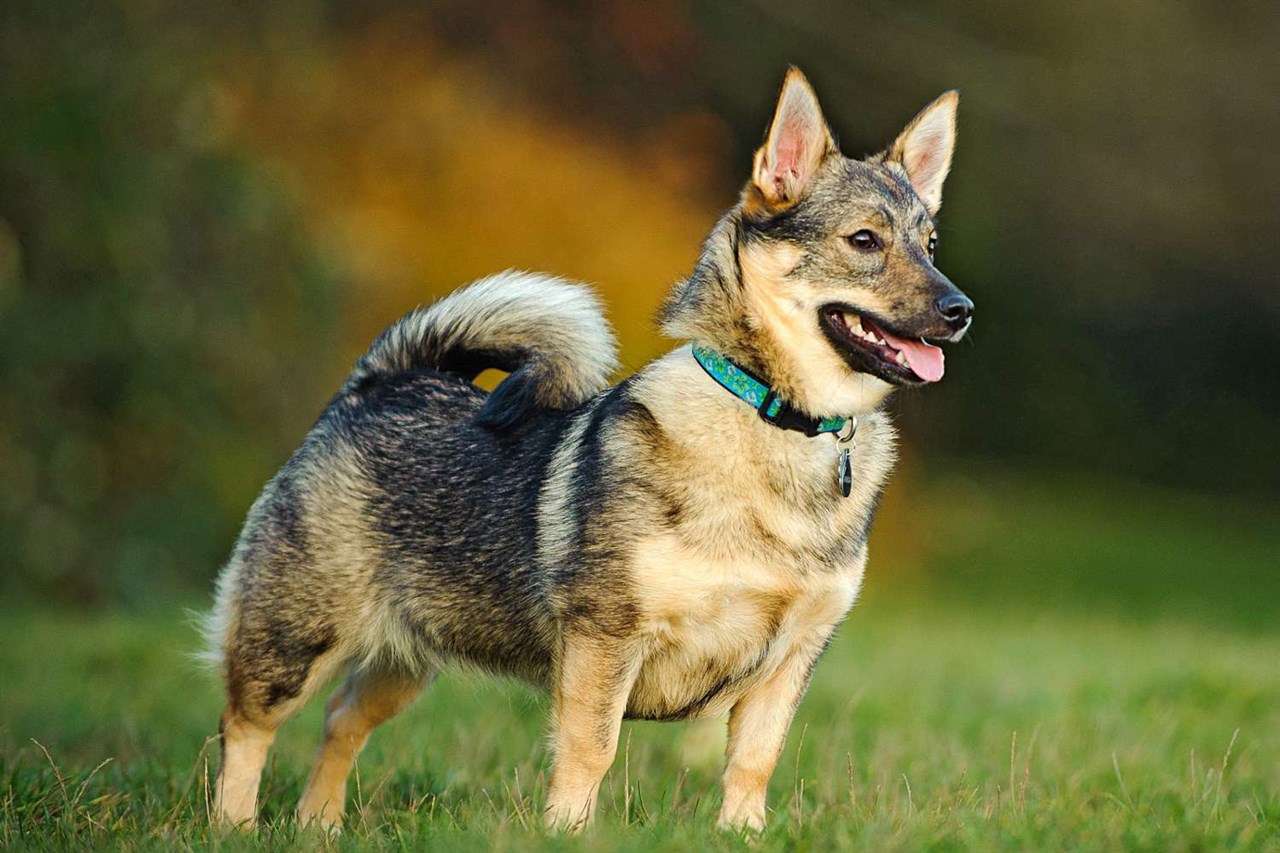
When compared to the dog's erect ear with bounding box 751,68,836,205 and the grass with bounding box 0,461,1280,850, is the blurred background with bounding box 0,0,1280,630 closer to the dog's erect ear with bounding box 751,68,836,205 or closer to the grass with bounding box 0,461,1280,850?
the grass with bounding box 0,461,1280,850

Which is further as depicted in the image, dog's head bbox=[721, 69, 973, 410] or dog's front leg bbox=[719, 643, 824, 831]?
dog's front leg bbox=[719, 643, 824, 831]

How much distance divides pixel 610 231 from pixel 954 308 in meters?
9.77

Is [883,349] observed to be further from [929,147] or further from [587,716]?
[587,716]

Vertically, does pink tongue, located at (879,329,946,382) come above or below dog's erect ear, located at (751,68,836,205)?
below

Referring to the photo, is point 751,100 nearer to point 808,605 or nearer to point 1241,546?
point 1241,546

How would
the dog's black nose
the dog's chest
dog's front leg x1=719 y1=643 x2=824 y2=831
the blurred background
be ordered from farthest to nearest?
the blurred background
dog's front leg x1=719 y1=643 x2=824 y2=831
the dog's black nose
the dog's chest

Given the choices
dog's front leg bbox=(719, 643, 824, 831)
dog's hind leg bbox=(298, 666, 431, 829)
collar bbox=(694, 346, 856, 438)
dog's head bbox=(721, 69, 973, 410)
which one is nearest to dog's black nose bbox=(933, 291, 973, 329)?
dog's head bbox=(721, 69, 973, 410)

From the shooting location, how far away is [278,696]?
5.24 meters

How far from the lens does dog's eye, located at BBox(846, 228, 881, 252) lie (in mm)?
4707

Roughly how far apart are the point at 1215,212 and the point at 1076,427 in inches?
303

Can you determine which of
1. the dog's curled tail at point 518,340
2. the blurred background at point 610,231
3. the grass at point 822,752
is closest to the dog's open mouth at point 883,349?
the dog's curled tail at point 518,340

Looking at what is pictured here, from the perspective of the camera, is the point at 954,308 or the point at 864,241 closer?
the point at 954,308

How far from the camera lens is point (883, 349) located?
4.57 m

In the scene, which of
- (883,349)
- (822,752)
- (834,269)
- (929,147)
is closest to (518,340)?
(834,269)
